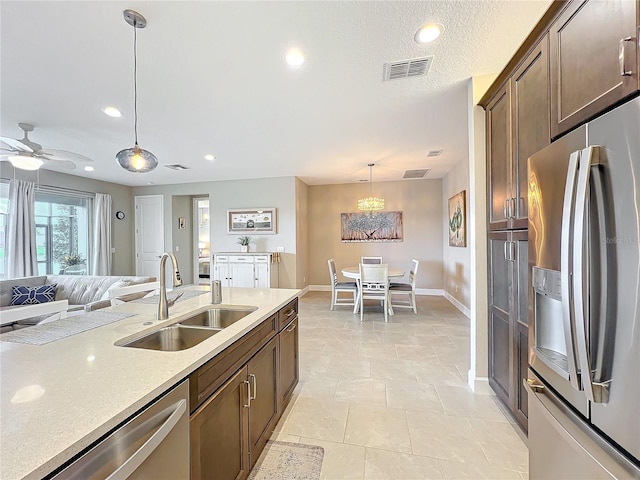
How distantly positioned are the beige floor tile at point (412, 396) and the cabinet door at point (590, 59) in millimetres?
2010

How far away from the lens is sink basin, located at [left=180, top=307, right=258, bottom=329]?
5.71 feet

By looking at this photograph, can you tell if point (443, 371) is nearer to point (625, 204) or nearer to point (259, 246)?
point (625, 204)

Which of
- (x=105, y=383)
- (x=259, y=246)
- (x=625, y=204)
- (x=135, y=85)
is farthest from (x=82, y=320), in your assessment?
(x=259, y=246)

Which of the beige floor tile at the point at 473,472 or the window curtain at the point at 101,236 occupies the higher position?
the window curtain at the point at 101,236

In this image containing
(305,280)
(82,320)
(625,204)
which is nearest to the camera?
(625,204)

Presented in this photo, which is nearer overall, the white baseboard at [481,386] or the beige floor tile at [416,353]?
the white baseboard at [481,386]

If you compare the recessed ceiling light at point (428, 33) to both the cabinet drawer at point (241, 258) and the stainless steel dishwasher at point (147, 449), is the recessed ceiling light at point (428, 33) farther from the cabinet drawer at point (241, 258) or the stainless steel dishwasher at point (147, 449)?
the cabinet drawer at point (241, 258)

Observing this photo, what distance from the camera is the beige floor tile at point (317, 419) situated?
1.81 m

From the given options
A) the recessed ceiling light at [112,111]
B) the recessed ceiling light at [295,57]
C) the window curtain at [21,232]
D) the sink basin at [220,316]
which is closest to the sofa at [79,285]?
the window curtain at [21,232]

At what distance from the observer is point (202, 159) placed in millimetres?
4637

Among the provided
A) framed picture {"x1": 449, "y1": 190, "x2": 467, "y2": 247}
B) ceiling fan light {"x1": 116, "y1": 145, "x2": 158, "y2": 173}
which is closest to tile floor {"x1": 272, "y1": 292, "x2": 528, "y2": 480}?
framed picture {"x1": 449, "y1": 190, "x2": 467, "y2": 247}

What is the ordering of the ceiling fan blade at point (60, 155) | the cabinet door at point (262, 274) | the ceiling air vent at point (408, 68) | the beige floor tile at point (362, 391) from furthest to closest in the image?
the cabinet door at point (262, 274)
the ceiling fan blade at point (60, 155)
the beige floor tile at point (362, 391)
the ceiling air vent at point (408, 68)

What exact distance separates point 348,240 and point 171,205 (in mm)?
4515

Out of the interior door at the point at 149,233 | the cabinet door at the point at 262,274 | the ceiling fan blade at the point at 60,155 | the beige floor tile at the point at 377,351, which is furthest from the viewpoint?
the interior door at the point at 149,233
